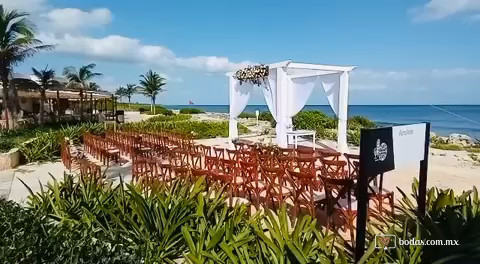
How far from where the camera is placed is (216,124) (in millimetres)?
18422

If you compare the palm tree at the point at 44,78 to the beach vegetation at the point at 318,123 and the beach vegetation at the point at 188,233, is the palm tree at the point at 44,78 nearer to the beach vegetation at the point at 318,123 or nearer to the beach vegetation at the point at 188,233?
the beach vegetation at the point at 318,123

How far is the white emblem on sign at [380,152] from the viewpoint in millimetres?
2550

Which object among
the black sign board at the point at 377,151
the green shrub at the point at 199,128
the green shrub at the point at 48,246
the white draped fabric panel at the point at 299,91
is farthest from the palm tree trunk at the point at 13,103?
the black sign board at the point at 377,151

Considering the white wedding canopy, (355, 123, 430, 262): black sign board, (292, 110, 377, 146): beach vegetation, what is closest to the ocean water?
(292, 110, 377, 146): beach vegetation

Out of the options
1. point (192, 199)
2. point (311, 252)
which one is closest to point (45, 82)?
point (192, 199)

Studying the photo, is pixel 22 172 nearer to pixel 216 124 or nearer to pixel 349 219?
pixel 349 219

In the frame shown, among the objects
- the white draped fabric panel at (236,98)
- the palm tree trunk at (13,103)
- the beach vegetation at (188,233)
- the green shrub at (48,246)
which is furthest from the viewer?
the palm tree trunk at (13,103)

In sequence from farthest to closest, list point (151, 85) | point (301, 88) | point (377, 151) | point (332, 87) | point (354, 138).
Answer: point (151, 85) → point (354, 138) → point (301, 88) → point (332, 87) → point (377, 151)

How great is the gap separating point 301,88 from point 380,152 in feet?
26.4

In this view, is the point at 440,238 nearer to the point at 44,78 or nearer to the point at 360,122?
the point at 360,122

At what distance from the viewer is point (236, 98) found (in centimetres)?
1250

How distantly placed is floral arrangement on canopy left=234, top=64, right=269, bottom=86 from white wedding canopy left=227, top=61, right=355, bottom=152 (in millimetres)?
229

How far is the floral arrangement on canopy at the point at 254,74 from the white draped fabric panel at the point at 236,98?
0.46 meters

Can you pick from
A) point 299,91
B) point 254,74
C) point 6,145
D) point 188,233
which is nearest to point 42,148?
point 6,145
